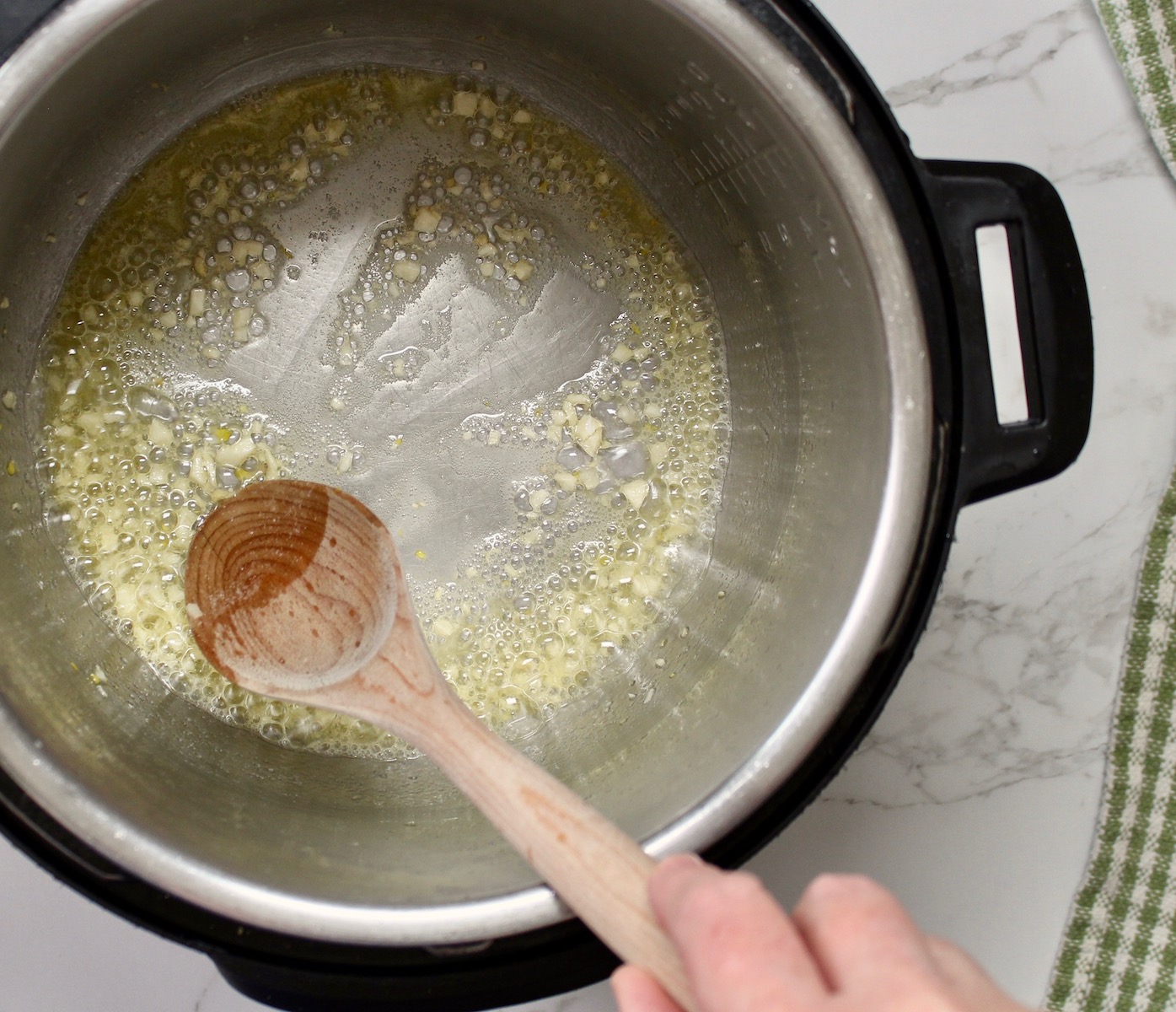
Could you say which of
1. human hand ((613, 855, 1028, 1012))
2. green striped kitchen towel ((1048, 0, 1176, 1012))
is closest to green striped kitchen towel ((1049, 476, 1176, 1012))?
green striped kitchen towel ((1048, 0, 1176, 1012))

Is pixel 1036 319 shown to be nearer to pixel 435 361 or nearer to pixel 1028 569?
pixel 1028 569

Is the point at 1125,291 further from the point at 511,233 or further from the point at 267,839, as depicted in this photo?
the point at 267,839

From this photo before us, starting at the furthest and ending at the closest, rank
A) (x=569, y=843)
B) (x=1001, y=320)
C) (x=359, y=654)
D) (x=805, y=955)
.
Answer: (x=1001, y=320)
(x=359, y=654)
(x=569, y=843)
(x=805, y=955)

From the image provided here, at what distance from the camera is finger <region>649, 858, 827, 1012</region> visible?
1.34 ft

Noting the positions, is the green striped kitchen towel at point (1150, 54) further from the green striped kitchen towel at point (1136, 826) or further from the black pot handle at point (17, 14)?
the black pot handle at point (17, 14)

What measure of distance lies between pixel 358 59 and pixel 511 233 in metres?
0.20

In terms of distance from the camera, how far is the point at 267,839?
2.29 ft

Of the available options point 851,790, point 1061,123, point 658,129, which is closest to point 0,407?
point 658,129

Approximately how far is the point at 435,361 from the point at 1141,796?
0.74 m

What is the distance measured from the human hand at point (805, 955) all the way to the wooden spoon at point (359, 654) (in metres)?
0.05

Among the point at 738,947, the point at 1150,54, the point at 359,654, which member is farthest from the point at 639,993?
the point at 1150,54

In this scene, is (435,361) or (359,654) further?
(435,361)

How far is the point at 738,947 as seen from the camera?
0.43 metres

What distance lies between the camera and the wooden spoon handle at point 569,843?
50cm
